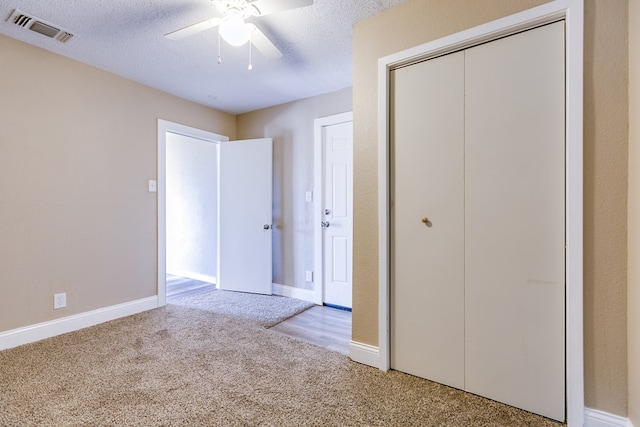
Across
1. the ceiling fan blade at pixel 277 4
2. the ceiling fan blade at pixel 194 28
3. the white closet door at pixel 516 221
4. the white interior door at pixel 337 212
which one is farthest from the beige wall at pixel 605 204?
the white interior door at pixel 337 212

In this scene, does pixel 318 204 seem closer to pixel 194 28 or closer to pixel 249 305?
pixel 249 305

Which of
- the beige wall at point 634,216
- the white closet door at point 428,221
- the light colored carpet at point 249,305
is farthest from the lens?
the light colored carpet at point 249,305

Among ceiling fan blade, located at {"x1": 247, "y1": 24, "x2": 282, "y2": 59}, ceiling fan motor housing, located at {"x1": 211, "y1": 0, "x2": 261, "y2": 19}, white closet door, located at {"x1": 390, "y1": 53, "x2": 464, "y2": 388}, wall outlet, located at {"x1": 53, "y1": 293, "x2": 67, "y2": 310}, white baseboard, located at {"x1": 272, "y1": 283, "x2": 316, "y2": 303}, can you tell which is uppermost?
ceiling fan motor housing, located at {"x1": 211, "y1": 0, "x2": 261, "y2": 19}

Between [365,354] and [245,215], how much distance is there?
7.81 ft

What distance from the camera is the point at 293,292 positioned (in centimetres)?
367

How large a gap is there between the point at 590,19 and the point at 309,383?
7.73ft

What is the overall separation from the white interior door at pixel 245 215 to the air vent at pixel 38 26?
1901 mm

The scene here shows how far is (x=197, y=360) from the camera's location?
2102 millimetres

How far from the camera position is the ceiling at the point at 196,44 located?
6.36 ft

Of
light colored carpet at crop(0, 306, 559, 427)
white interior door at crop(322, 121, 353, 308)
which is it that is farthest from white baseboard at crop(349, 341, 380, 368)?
white interior door at crop(322, 121, 353, 308)

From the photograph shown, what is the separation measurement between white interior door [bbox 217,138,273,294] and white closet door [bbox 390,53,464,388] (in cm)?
209

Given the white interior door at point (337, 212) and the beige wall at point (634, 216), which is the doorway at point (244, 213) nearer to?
the white interior door at point (337, 212)

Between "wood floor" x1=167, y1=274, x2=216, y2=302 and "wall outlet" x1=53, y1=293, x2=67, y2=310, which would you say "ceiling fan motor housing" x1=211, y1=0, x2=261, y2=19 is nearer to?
"wall outlet" x1=53, y1=293, x2=67, y2=310

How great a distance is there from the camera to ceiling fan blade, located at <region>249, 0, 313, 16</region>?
156 centimetres
